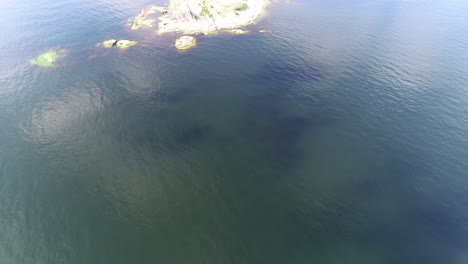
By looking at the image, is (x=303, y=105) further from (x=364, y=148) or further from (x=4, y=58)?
(x=4, y=58)

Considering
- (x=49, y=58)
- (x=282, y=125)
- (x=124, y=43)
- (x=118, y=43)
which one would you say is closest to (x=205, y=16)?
(x=124, y=43)

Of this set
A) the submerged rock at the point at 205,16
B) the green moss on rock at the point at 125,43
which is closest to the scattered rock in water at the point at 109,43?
the green moss on rock at the point at 125,43

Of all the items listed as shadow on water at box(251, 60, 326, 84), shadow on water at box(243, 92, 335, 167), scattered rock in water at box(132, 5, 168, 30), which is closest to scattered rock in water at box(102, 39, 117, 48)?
scattered rock in water at box(132, 5, 168, 30)

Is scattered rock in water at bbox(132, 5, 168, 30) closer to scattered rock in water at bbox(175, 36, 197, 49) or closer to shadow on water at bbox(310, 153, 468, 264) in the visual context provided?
scattered rock in water at bbox(175, 36, 197, 49)

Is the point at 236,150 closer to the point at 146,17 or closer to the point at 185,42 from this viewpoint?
the point at 185,42

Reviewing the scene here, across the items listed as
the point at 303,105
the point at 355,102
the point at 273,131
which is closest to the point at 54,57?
the point at 273,131

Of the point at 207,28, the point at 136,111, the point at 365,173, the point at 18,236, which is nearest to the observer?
the point at 18,236
